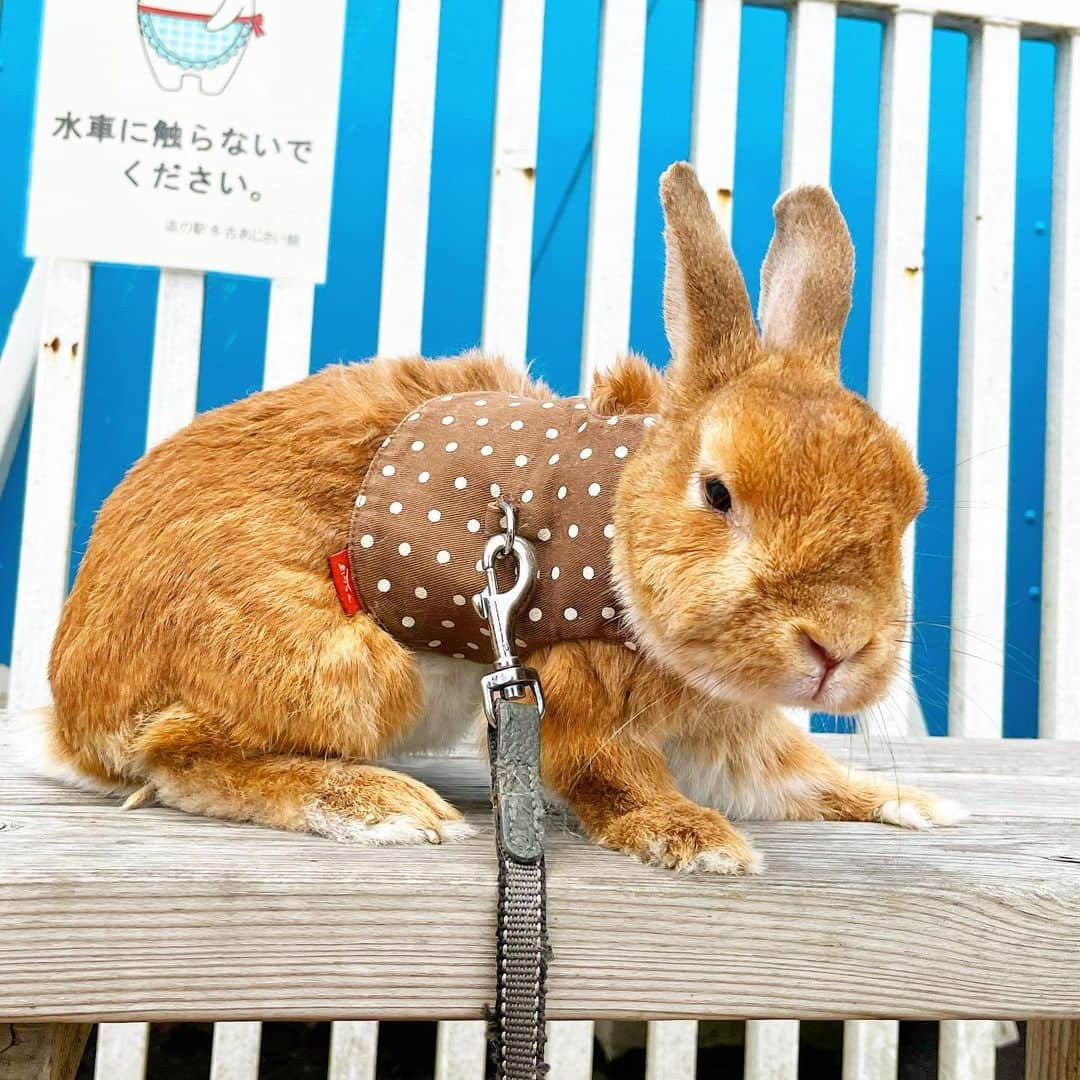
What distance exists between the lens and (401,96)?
5.22 ft

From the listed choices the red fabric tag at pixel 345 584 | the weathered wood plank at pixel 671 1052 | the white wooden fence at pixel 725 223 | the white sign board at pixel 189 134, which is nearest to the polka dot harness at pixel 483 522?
the red fabric tag at pixel 345 584

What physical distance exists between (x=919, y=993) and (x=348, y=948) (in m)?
0.34

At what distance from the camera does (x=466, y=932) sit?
630 mm

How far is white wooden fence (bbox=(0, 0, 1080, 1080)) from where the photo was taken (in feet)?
5.03

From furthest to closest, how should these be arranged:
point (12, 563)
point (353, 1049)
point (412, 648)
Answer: point (12, 563)
point (353, 1049)
point (412, 648)

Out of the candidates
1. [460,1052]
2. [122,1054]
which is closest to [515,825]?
[460,1052]

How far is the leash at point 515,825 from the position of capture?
609mm

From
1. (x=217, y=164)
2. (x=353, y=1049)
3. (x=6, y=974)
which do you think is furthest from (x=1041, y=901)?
(x=217, y=164)

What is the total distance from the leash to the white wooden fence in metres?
0.84

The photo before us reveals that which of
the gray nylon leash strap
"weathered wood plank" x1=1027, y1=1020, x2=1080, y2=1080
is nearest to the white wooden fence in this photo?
"weathered wood plank" x1=1027, y1=1020, x2=1080, y2=1080

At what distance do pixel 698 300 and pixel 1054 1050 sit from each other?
743 millimetres

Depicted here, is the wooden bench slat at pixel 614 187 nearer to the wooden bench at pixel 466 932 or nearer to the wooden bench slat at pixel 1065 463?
the wooden bench slat at pixel 1065 463

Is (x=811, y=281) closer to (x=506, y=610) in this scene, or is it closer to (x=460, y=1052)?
(x=506, y=610)

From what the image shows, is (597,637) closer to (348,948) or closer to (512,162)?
(348,948)
